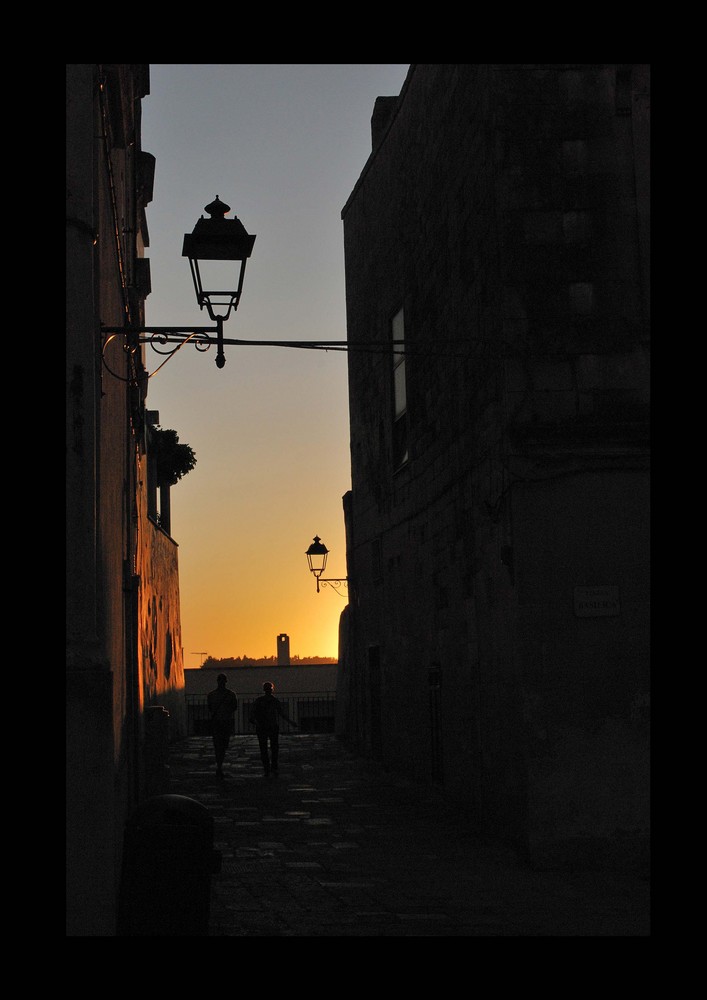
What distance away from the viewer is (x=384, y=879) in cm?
998

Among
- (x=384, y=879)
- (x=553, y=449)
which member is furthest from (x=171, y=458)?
(x=384, y=879)

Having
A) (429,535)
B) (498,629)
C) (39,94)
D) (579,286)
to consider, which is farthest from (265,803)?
(39,94)

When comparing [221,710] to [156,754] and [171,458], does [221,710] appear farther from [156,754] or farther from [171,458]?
[171,458]

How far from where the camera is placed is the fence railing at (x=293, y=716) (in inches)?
1346

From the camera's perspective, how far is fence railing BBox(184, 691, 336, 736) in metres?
34.2

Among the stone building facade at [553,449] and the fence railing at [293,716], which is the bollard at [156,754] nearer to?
the stone building facade at [553,449]

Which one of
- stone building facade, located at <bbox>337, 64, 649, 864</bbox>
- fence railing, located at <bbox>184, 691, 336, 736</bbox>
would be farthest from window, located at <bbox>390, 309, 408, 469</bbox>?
fence railing, located at <bbox>184, 691, 336, 736</bbox>

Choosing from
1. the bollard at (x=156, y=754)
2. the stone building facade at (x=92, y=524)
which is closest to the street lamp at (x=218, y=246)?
the stone building facade at (x=92, y=524)

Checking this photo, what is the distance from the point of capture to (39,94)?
4910mm

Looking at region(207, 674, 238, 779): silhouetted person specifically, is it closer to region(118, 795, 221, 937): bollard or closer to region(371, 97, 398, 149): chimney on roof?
region(371, 97, 398, 149): chimney on roof

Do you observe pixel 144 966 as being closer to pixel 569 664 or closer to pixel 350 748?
pixel 569 664

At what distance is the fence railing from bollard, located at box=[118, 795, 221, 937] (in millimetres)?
26592

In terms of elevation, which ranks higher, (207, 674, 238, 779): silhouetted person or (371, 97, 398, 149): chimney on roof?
(371, 97, 398, 149): chimney on roof

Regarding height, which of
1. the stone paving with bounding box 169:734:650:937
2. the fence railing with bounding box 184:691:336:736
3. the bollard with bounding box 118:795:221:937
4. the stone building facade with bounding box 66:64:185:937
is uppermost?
the stone building facade with bounding box 66:64:185:937
